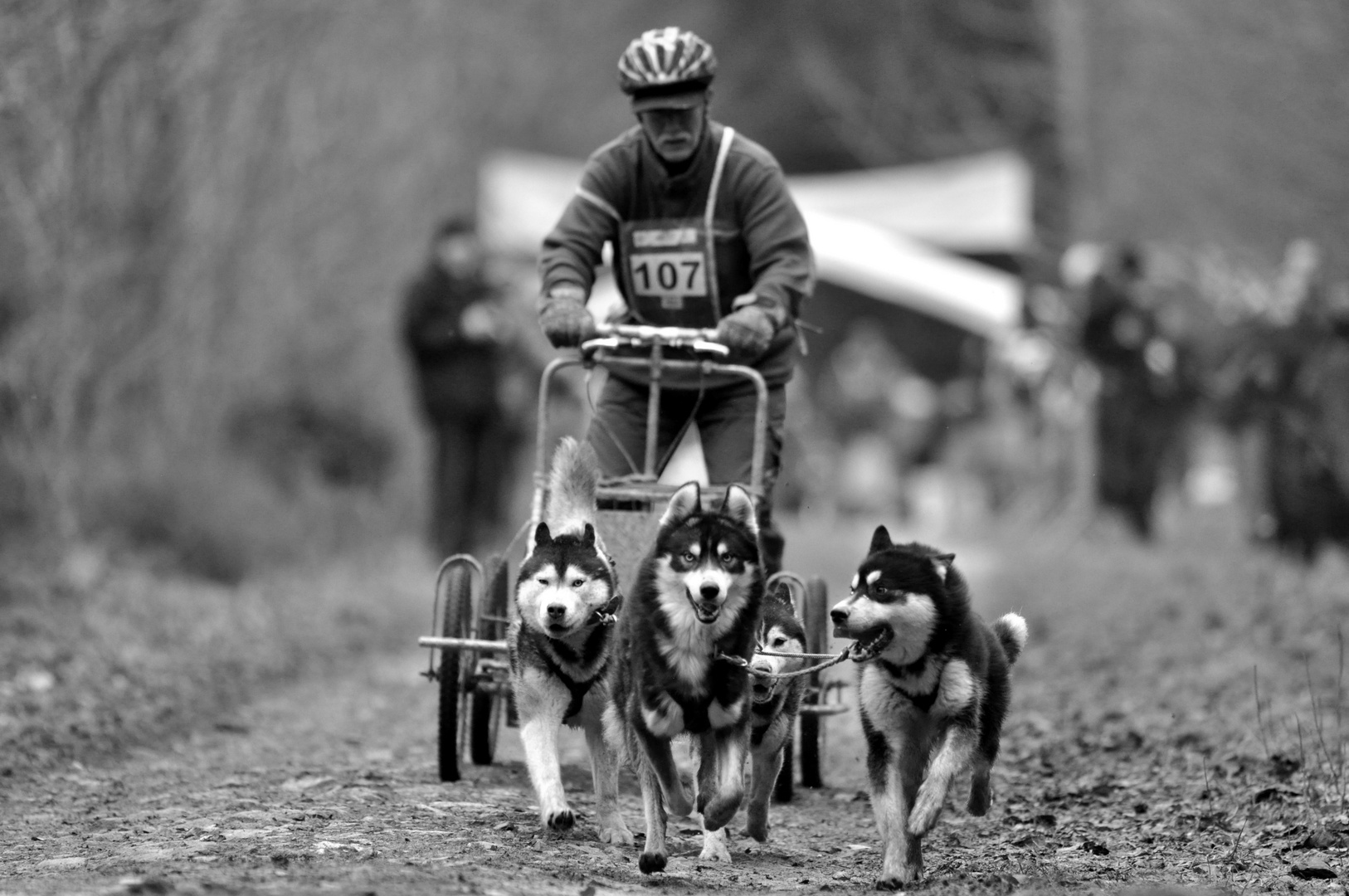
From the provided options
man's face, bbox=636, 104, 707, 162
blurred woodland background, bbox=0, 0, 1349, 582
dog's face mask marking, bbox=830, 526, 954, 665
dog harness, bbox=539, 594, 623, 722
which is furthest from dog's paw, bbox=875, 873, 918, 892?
blurred woodland background, bbox=0, 0, 1349, 582

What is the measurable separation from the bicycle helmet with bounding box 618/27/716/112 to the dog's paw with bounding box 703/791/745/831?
9.87 feet

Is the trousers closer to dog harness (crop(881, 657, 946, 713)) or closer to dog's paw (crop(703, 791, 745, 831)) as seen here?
dog harness (crop(881, 657, 946, 713))

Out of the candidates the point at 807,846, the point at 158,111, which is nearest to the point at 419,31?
the point at 158,111

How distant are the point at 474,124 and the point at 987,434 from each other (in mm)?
8265

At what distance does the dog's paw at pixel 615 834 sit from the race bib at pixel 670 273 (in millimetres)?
2402

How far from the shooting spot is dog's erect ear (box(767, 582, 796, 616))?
816 cm

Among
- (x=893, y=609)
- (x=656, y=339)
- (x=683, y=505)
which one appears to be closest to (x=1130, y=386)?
(x=656, y=339)

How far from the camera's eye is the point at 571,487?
8.09 m

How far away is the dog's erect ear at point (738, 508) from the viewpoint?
721cm

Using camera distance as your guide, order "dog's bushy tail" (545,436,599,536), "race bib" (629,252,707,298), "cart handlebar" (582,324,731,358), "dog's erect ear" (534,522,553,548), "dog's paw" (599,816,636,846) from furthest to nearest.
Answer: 1. "race bib" (629,252,707,298)
2. "cart handlebar" (582,324,731,358)
3. "dog's bushy tail" (545,436,599,536)
4. "dog's erect ear" (534,522,553,548)
5. "dog's paw" (599,816,636,846)

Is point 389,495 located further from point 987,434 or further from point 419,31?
point 987,434

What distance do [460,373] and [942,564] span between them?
10.7 meters

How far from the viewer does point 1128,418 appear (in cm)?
2062

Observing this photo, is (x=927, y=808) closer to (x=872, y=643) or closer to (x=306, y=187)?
(x=872, y=643)
